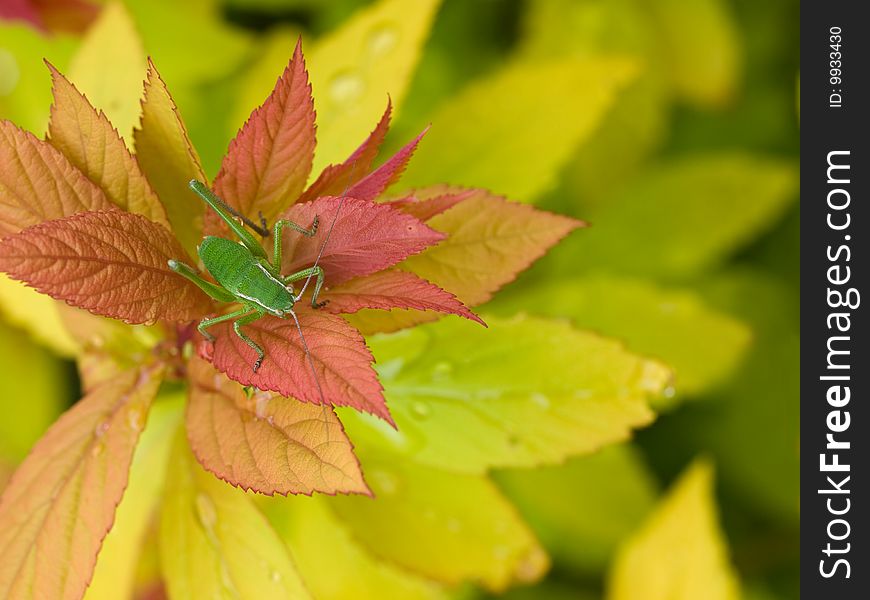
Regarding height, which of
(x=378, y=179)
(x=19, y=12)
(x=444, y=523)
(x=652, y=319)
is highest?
(x=19, y=12)

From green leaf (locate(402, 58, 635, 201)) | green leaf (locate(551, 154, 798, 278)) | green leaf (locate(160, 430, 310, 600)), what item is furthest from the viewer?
green leaf (locate(551, 154, 798, 278))

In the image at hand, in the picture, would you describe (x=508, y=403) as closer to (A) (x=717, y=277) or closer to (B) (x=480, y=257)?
(B) (x=480, y=257)

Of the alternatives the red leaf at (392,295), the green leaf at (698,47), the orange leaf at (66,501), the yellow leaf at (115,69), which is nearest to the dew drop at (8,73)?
the yellow leaf at (115,69)

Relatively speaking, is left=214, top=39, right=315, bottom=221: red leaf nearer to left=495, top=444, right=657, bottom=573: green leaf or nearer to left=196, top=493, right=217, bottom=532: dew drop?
left=196, top=493, right=217, bottom=532: dew drop

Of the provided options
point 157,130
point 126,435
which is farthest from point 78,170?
point 126,435

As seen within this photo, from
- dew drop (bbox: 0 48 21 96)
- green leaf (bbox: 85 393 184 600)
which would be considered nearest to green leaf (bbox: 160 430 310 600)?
green leaf (bbox: 85 393 184 600)

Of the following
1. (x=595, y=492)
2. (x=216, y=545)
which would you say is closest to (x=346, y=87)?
(x=216, y=545)

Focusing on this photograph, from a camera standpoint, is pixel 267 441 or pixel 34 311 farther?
pixel 34 311

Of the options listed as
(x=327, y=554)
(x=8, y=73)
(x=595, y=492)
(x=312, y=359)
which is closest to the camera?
(x=312, y=359)

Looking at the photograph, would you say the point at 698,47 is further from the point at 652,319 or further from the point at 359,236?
the point at 359,236
